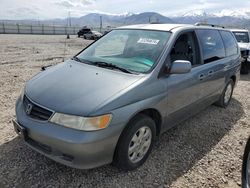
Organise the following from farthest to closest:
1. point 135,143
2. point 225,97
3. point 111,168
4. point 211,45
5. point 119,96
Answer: point 225,97, point 211,45, point 111,168, point 135,143, point 119,96

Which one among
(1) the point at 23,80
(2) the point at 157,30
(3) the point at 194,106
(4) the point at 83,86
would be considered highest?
(2) the point at 157,30

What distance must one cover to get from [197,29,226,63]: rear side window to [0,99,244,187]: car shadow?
1.38 metres

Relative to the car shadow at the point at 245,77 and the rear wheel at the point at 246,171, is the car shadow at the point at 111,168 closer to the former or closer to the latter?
the rear wheel at the point at 246,171

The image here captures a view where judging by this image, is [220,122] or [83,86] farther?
[220,122]

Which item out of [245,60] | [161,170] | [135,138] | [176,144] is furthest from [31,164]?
[245,60]

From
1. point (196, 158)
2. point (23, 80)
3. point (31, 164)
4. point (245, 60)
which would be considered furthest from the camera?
point (245, 60)

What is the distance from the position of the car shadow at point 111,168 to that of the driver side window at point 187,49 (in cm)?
124

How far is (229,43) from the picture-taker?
210 inches

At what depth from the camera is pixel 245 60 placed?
30.4 ft

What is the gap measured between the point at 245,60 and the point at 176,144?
6.90 m

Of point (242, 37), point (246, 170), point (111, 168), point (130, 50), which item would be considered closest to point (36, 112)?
point (111, 168)

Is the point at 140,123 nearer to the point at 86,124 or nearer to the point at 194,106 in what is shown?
the point at 86,124

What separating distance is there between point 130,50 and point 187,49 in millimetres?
930

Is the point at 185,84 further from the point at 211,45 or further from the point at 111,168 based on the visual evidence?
the point at 111,168
